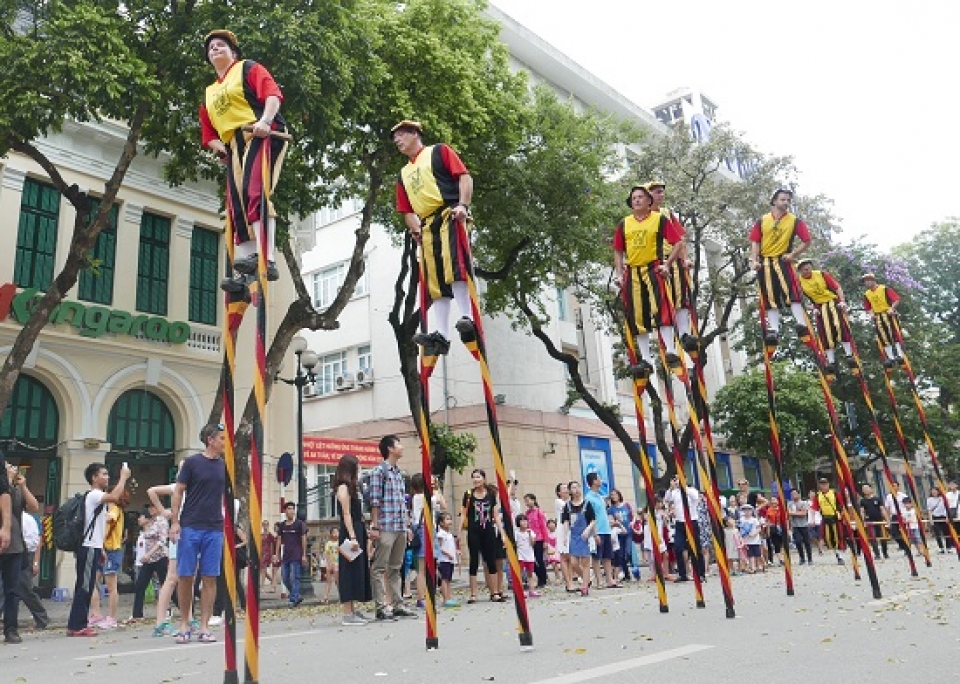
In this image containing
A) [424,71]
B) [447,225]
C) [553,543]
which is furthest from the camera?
[553,543]

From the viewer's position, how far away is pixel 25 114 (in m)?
11.9

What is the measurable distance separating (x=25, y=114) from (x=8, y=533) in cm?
625

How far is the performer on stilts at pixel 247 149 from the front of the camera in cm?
561

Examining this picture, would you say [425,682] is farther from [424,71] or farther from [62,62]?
[424,71]

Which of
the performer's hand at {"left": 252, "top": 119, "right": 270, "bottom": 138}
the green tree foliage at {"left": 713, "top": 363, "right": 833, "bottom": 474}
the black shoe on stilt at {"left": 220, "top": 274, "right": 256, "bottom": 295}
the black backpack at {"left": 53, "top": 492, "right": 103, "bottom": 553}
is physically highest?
the green tree foliage at {"left": 713, "top": 363, "right": 833, "bottom": 474}

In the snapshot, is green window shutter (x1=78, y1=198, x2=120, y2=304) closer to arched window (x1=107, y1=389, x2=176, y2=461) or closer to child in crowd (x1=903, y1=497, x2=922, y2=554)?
arched window (x1=107, y1=389, x2=176, y2=461)

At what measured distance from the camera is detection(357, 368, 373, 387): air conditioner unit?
3209cm

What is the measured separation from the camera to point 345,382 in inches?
1298

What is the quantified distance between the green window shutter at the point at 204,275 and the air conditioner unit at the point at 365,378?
33.9ft

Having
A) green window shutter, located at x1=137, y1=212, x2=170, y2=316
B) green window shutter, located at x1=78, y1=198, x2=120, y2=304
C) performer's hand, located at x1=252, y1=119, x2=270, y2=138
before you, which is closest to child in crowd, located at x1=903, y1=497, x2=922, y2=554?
green window shutter, located at x1=137, y1=212, x2=170, y2=316

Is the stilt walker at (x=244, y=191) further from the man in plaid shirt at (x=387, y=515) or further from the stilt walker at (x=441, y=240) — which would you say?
the man in plaid shirt at (x=387, y=515)

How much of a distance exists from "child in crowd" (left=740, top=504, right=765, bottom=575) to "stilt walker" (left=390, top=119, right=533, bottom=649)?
14572 mm

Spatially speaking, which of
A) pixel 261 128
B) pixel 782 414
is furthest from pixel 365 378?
pixel 261 128

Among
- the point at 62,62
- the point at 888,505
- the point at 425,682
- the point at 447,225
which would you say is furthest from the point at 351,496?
the point at 888,505
